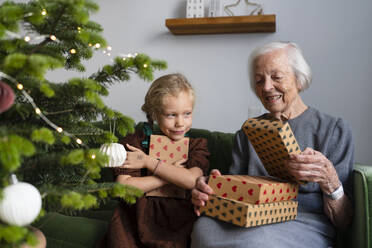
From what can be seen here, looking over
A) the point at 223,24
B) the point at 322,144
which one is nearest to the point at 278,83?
the point at 322,144

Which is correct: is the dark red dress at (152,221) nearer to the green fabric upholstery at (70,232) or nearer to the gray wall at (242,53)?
the green fabric upholstery at (70,232)

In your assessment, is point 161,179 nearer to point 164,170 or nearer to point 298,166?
point 164,170

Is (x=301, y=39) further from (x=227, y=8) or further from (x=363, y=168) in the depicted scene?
(x=363, y=168)

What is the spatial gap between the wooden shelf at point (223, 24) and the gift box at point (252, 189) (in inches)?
48.9

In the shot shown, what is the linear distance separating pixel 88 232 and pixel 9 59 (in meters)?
0.90

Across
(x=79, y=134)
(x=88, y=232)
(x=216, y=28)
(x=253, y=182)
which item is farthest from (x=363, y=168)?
(x=216, y=28)

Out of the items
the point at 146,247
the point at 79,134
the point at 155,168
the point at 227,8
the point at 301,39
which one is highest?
the point at 227,8

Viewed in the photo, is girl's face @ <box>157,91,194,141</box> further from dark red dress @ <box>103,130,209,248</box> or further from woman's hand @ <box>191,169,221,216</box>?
woman's hand @ <box>191,169,221,216</box>

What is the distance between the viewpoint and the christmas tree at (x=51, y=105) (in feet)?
2.29

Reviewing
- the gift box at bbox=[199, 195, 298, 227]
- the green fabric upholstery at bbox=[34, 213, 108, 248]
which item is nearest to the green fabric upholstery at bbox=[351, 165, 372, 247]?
the gift box at bbox=[199, 195, 298, 227]

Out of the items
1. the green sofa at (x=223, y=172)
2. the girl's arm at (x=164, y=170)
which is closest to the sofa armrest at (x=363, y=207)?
the green sofa at (x=223, y=172)

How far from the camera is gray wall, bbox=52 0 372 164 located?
2096 millimetres

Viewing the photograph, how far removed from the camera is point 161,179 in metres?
1.38

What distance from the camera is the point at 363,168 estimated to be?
1214 millimetres
